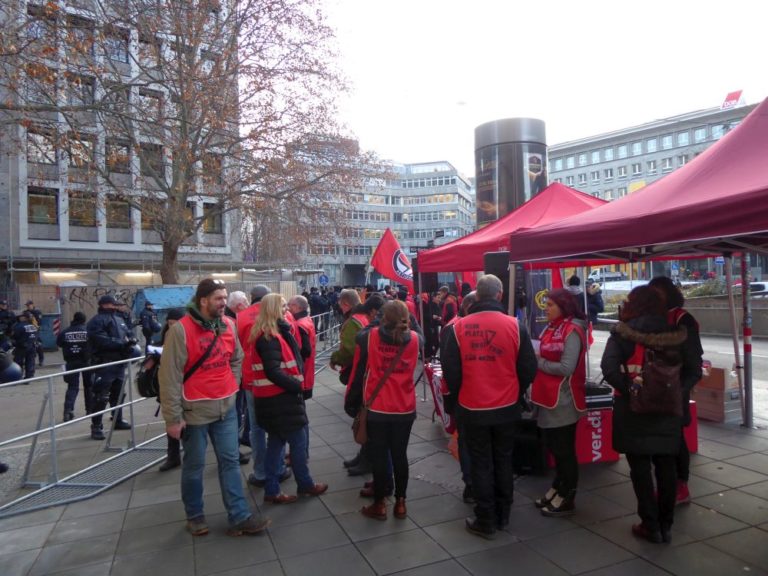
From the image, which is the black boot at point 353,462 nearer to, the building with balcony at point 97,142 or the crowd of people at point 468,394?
the crowd of people at point 468,394

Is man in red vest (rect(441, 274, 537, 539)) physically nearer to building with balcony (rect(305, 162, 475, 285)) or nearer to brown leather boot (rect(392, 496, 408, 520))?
brown leather boot (rect(392, 496, 408, 520))

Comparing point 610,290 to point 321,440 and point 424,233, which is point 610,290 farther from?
point 424,233

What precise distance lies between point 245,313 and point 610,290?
27.8m

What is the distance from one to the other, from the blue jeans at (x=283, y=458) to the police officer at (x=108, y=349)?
11.0 ft

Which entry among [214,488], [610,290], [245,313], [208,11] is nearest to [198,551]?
[214,488]

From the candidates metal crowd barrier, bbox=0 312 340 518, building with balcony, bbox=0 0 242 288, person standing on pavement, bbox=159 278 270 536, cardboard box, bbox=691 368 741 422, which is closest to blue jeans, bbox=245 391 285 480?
person standing on pavement, bbox=159 278 270 536

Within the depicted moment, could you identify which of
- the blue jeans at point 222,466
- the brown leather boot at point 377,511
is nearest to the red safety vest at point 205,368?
the blue jeans at point 222,466

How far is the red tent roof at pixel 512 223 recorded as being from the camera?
6469 millimetres

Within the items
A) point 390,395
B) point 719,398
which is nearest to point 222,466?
point 390,395

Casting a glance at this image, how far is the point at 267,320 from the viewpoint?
4.12 metres

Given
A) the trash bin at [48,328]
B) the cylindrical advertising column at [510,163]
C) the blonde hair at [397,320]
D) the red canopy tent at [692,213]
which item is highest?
the cylindrical advertising column at [510,163]

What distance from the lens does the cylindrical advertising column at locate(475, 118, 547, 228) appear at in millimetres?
12953

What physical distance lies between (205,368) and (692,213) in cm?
345

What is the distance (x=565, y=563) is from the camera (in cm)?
330
